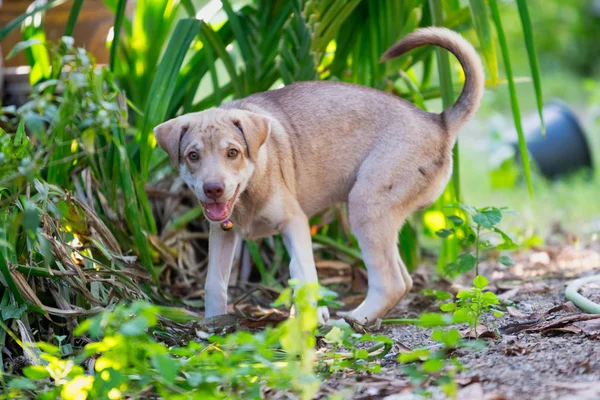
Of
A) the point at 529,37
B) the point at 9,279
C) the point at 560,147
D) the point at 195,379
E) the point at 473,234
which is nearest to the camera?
the point at 195,379

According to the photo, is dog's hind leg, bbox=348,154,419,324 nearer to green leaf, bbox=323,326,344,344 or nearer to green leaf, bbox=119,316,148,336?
green leaf, bbox=323,326,344,344

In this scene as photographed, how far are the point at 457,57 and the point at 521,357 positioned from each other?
53.5 inches

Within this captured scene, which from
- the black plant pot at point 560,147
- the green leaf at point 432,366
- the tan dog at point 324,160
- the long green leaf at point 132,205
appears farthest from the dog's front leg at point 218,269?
the black plant pot at point 560,147

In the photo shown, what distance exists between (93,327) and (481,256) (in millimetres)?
3219

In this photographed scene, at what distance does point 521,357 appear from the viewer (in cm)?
232

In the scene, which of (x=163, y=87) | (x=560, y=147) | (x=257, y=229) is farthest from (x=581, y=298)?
(x=560, y=147)

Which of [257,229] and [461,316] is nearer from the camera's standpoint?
[461,316]

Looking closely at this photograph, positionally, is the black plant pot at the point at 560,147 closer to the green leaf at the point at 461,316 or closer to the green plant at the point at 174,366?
the green leaf at the point at 461,316

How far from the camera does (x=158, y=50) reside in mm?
4469

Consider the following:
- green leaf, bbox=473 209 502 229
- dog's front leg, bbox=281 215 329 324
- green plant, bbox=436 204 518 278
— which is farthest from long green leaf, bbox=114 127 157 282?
green leaf, bbox=473 209 502 229

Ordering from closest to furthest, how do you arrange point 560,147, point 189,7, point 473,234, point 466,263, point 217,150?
point 217,150, point 466,263, point 473,234, point 189,7, point 560,147

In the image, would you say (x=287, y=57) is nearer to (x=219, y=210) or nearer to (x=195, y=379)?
(x=219, y=210)

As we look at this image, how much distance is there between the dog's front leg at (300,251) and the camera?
3.13 metres

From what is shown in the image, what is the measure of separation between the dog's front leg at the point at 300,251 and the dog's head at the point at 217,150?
0.27 meters
